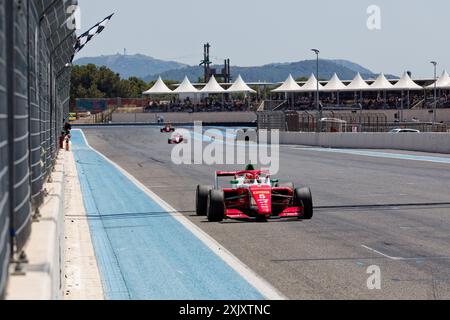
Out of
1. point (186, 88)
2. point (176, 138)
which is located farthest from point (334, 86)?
point (176, 138)

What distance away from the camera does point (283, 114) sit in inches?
2431

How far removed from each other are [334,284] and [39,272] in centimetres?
475

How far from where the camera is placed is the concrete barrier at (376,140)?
1647 inches

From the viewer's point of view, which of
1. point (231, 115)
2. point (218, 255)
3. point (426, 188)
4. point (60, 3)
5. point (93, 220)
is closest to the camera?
point (60, 3)

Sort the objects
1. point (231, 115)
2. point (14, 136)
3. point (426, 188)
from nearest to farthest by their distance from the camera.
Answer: point (14, 136), point (426, 188), point (231, 115)

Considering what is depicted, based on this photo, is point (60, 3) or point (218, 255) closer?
point (60, 3)

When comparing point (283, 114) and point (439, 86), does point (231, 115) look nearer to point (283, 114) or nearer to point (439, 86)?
point (439, 86)

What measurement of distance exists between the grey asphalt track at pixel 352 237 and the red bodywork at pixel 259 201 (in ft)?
0.91

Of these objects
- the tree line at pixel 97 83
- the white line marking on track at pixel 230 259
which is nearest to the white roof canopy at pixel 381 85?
the tree line at pixel 97 83

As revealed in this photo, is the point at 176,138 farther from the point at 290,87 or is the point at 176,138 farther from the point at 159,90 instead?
the point at 159,90

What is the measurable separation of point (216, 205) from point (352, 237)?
2.90 m

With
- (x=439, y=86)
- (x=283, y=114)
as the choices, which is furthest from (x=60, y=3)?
(x=439, y=86)

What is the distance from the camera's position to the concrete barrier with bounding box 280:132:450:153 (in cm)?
4184

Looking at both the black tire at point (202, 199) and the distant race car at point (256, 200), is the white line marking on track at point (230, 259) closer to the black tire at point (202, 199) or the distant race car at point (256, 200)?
the black tire at point (202, 199)
